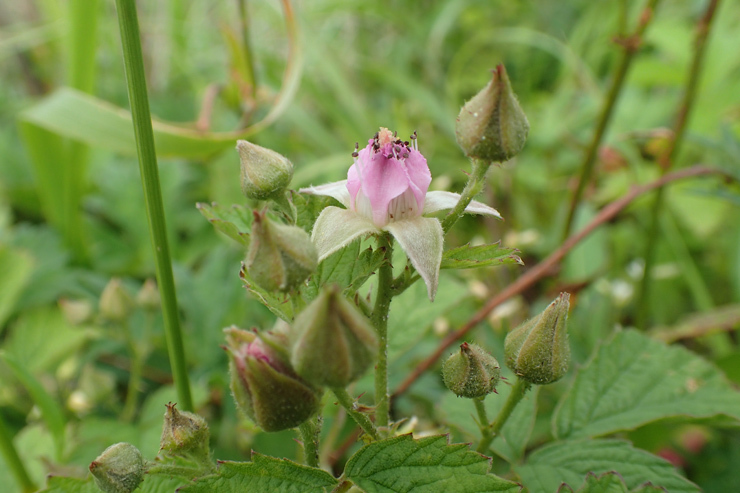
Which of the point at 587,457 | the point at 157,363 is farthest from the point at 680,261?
the point at 157,363

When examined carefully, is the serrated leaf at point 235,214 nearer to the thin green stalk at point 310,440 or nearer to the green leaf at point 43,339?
the thin green stalk at point 310,440

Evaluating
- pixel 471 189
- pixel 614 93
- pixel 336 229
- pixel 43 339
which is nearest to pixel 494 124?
pixel 471 189

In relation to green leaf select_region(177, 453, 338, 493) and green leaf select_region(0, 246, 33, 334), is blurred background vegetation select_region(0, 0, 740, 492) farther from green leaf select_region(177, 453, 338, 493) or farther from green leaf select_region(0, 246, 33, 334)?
green leaf select_region(177, 453, 338, 493)

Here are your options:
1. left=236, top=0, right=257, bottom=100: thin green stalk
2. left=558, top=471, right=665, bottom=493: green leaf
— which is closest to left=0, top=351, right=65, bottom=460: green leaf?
left=558, top=471, right=665, bottom=493: green leaf

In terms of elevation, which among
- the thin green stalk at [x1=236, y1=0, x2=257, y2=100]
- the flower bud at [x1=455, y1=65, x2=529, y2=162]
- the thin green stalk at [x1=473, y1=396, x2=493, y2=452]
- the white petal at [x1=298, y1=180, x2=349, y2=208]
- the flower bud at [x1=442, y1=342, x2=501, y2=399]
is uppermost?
the thin green stalk at [x1=236, y1=0, x2=257, y2=100]

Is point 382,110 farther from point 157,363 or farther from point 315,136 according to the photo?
point 157,363

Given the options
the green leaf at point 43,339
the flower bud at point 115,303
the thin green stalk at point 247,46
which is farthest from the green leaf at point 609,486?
the thin green stalk at point 247,46

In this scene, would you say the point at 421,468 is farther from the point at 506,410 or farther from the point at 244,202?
the point at 244,202
